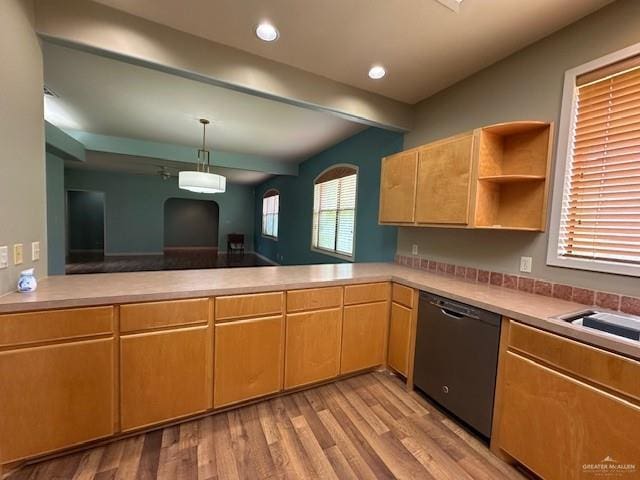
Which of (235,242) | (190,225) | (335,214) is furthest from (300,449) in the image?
(190,225)

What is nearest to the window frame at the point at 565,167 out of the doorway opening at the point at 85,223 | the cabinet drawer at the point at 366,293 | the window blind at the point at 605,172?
the window blind at the point at 605,172

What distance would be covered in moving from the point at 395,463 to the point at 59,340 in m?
1.96

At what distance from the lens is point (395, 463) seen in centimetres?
158

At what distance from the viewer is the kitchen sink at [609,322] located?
4.57 feet

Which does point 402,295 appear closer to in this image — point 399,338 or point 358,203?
point 399,338

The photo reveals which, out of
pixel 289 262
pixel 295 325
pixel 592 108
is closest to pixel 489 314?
pixel 295 325

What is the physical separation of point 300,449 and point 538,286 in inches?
76.8

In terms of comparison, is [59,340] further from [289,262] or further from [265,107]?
[289,262]

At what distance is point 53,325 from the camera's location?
141cm

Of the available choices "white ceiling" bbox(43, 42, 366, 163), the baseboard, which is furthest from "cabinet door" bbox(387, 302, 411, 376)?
the baseboard

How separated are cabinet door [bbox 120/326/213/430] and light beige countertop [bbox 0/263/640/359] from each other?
10.6 inches

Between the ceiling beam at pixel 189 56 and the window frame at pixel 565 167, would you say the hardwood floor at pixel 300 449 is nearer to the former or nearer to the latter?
the window frame at pixel 565 167

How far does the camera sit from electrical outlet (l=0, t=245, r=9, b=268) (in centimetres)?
141

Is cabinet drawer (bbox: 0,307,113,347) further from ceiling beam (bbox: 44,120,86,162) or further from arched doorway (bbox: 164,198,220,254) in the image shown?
arched doorway (bbox: 164,198,220,254)
